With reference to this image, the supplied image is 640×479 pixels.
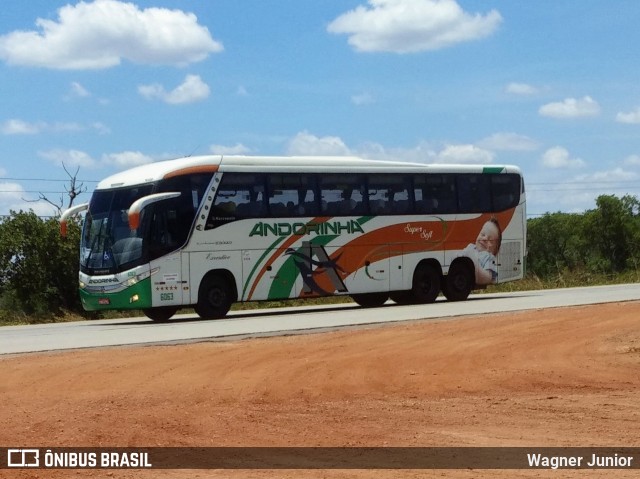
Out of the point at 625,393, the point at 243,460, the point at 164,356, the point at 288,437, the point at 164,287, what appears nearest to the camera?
the point at 243,460

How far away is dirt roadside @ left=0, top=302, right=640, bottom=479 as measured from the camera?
1058cm

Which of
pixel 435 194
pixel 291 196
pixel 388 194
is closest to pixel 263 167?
pixel 291 196

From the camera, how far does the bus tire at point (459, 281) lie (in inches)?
1248

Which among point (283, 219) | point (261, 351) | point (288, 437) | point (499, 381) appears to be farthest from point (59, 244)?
point (288, 437)

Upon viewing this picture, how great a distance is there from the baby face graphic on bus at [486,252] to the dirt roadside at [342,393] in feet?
39.8

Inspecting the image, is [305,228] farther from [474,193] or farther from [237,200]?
[474,193]

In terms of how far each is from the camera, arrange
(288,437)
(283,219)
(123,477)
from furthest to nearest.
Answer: (283,219)
(288,437)
(123,477)

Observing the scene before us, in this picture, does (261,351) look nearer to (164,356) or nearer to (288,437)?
(164,356)

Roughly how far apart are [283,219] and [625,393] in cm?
1539

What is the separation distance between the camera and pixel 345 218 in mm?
29344

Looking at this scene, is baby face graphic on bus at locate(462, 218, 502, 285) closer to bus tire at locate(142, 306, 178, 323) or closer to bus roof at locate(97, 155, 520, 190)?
bus roof at locate(97, 155, 520, 190)

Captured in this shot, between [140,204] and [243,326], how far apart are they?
13.5ft

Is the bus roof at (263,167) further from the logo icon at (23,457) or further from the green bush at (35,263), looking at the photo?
the logo icon at (23,457)

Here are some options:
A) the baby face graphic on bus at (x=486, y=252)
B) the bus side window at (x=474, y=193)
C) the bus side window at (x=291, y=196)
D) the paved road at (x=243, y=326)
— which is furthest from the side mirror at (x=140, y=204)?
the baby face graphic on bus at (x=486, y=252)
